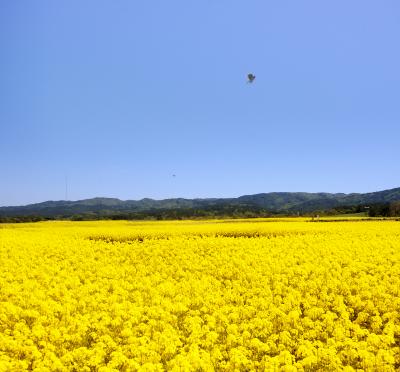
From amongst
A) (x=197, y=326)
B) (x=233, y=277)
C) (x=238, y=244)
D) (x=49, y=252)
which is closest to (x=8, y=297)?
(x=197, y=326)

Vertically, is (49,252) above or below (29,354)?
above

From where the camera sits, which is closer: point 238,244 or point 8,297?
point 8,297

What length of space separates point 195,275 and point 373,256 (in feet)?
24.6

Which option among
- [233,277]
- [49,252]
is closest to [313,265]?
[233,277]

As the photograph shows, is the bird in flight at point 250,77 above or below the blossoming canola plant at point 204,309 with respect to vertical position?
above

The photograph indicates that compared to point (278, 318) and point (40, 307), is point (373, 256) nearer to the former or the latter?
point (278, 318)

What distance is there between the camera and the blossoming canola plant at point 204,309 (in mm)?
9266

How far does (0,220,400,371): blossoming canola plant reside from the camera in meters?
9.27

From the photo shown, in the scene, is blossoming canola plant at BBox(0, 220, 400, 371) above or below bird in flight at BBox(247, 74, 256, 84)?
below

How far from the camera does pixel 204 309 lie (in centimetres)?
1243

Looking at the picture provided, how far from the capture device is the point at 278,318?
11.9m

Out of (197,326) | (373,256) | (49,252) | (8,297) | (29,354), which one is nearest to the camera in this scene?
(29,354)

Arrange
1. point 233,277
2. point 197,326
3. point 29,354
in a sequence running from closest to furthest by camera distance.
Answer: point 29,354 → point 197,326 → point 233,277

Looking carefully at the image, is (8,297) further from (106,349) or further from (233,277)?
(233,277)
